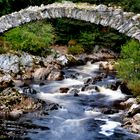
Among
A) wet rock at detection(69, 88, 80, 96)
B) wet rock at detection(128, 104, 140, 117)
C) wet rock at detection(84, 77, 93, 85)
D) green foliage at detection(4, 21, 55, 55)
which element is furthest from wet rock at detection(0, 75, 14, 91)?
wet rock at detection(128, 104, 140, 117)

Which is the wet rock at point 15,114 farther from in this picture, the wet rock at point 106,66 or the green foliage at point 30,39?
the green foliage at point 30,39

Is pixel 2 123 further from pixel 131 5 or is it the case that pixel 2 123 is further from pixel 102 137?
pixel 131 5

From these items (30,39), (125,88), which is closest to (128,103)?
(125,88)

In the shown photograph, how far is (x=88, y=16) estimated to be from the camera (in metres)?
16.5

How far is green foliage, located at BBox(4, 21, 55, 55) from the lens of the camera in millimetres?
32281

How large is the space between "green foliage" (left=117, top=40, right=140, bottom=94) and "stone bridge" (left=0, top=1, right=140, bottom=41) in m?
7.30

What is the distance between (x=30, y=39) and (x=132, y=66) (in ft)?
35.2

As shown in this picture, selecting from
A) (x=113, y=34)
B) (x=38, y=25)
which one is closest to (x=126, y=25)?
(x=38, y=25)

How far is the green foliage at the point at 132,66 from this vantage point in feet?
77.3

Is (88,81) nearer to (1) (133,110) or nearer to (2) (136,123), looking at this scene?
(1) (133,110)

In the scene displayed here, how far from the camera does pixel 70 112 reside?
22078 mm

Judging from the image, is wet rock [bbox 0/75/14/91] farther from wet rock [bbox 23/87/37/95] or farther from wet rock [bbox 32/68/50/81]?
wet rock [bbox 32/68/50/81]

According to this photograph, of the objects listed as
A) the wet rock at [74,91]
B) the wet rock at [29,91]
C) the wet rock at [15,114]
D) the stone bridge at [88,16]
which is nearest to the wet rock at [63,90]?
the wet rock at [74,91]

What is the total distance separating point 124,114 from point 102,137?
2803mm
